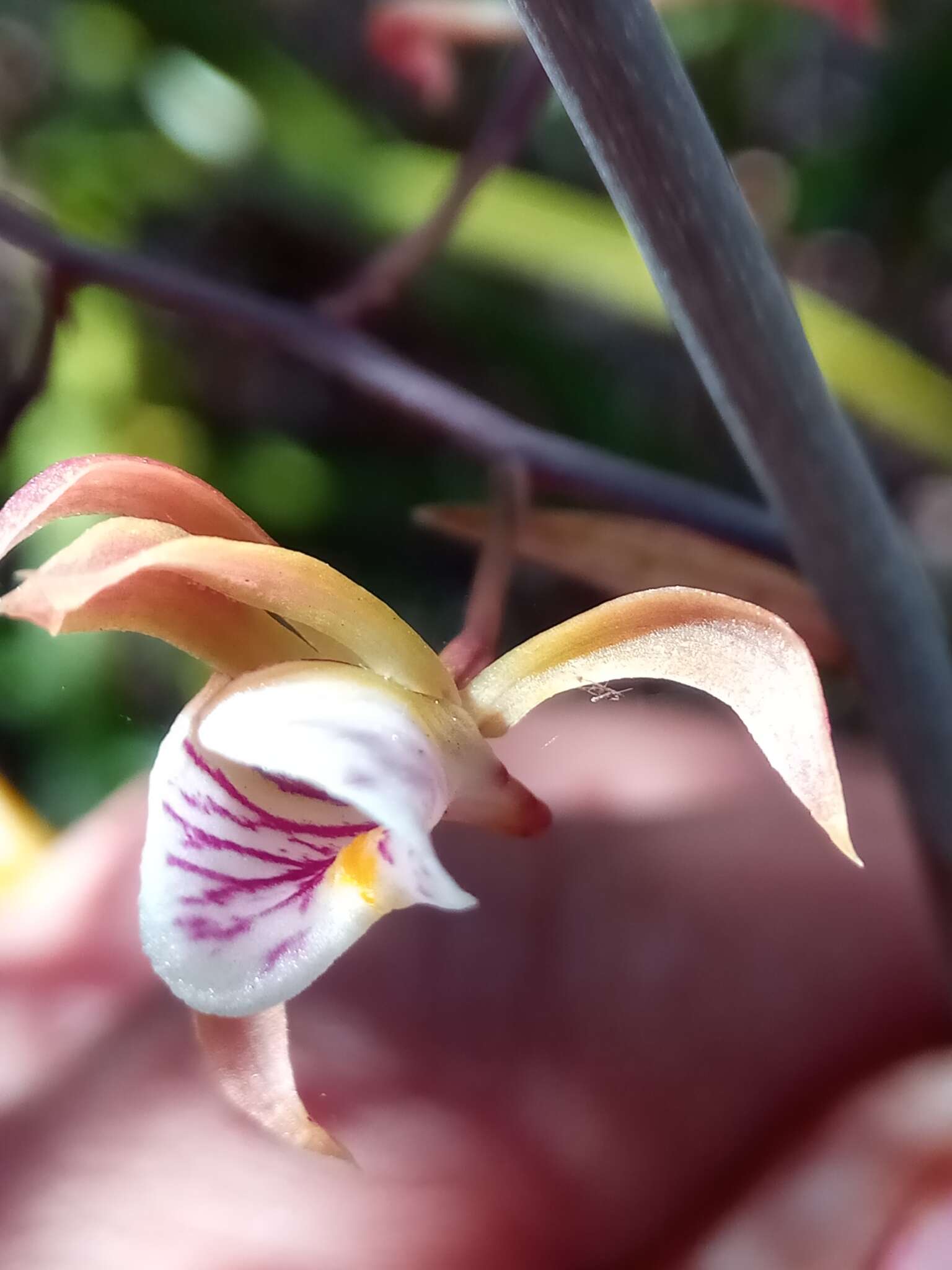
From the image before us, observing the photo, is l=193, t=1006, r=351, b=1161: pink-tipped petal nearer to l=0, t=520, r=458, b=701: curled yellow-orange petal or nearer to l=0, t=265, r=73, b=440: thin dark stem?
l=0, t=520, r=458, b=701: curled yellow-orange petal

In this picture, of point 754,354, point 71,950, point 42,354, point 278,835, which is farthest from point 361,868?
point 71,950

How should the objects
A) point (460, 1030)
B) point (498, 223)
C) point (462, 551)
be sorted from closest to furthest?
point (460, 1030) < point (462, 551) < point (498, 223)

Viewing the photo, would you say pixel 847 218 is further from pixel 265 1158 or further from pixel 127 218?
pixel 265 1158

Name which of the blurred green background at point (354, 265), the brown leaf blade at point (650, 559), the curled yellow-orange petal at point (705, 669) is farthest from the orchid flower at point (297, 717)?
the blurred green background at point (354, 265)

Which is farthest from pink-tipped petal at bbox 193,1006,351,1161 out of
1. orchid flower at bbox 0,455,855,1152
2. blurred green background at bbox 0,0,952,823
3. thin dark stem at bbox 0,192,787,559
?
blurred green background at bbox 0,0,952,823

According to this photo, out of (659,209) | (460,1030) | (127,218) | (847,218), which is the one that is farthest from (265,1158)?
(847,218)

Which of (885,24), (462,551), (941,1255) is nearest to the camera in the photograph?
(941,1255)

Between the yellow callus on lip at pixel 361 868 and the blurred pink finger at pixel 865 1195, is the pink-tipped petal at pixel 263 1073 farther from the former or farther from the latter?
the blurred pink finger at pixel 865 1195
